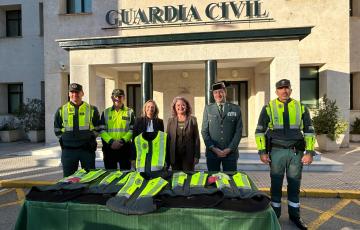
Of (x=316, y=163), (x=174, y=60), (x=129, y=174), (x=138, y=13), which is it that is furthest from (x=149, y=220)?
(x=138, y=13)

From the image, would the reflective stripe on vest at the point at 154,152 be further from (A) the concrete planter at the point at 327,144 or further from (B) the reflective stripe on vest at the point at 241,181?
(A) the concrete planter at the point at 327,144

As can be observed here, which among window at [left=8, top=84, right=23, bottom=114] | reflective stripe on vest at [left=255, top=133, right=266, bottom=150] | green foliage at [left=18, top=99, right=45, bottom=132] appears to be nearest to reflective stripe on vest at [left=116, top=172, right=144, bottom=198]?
reflective stripe on vest at [left=255, top=133, right=266, bottom=150]

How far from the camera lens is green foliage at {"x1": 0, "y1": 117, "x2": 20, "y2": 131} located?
15484mm

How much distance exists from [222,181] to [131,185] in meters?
0.90

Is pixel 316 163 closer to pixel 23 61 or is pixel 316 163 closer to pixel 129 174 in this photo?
pixel 129 174

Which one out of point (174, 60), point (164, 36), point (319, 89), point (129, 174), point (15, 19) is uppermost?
point (15, 19)

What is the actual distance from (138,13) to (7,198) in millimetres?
8545

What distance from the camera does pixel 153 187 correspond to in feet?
9.15

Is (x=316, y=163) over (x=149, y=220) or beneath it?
beneath

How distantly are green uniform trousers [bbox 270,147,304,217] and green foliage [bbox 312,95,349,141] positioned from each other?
24.7ft

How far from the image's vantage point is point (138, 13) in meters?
12.1

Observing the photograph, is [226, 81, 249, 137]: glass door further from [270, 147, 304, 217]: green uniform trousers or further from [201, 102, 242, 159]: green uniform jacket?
[270, 147, 304, 217]: green uniform trousers

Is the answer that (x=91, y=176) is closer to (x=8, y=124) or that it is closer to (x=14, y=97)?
(x=8, y=124)

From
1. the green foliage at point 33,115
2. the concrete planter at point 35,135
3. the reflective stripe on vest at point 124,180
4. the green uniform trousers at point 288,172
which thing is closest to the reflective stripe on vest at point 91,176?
the reflective stripe on vest at point 124,180
